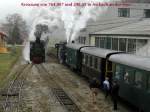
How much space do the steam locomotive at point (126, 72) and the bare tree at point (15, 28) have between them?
221 ft

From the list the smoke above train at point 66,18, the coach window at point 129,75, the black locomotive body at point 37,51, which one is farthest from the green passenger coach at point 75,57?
the coach window at point 129,75

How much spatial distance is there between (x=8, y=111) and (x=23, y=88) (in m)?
7.35

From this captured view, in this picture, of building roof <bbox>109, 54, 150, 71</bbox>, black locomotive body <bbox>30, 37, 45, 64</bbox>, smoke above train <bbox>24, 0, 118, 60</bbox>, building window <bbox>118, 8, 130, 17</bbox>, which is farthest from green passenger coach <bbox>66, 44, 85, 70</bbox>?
building window <bbox>118, 8, 130, 17</bbox>

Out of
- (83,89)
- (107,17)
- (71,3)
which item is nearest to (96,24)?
(107,17)

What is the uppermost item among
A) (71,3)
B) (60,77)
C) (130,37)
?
(71,3)

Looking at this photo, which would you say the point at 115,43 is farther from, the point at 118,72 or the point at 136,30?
the point at 118,72

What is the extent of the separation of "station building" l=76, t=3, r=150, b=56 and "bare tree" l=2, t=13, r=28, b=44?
3402cm

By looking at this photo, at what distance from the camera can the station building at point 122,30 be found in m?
33.7

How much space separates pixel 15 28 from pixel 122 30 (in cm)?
5793

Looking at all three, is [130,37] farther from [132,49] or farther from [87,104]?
[87,104]

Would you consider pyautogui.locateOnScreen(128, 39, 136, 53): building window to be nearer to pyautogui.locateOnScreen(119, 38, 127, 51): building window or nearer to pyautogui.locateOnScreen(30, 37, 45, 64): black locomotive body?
pyautogui.locateOnScreen(119, 38, 127, 51): building window

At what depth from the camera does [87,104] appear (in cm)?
1930

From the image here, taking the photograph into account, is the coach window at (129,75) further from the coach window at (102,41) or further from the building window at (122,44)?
the coach window at (102,41)

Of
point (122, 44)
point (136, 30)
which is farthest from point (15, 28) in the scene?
point (136, 30)
